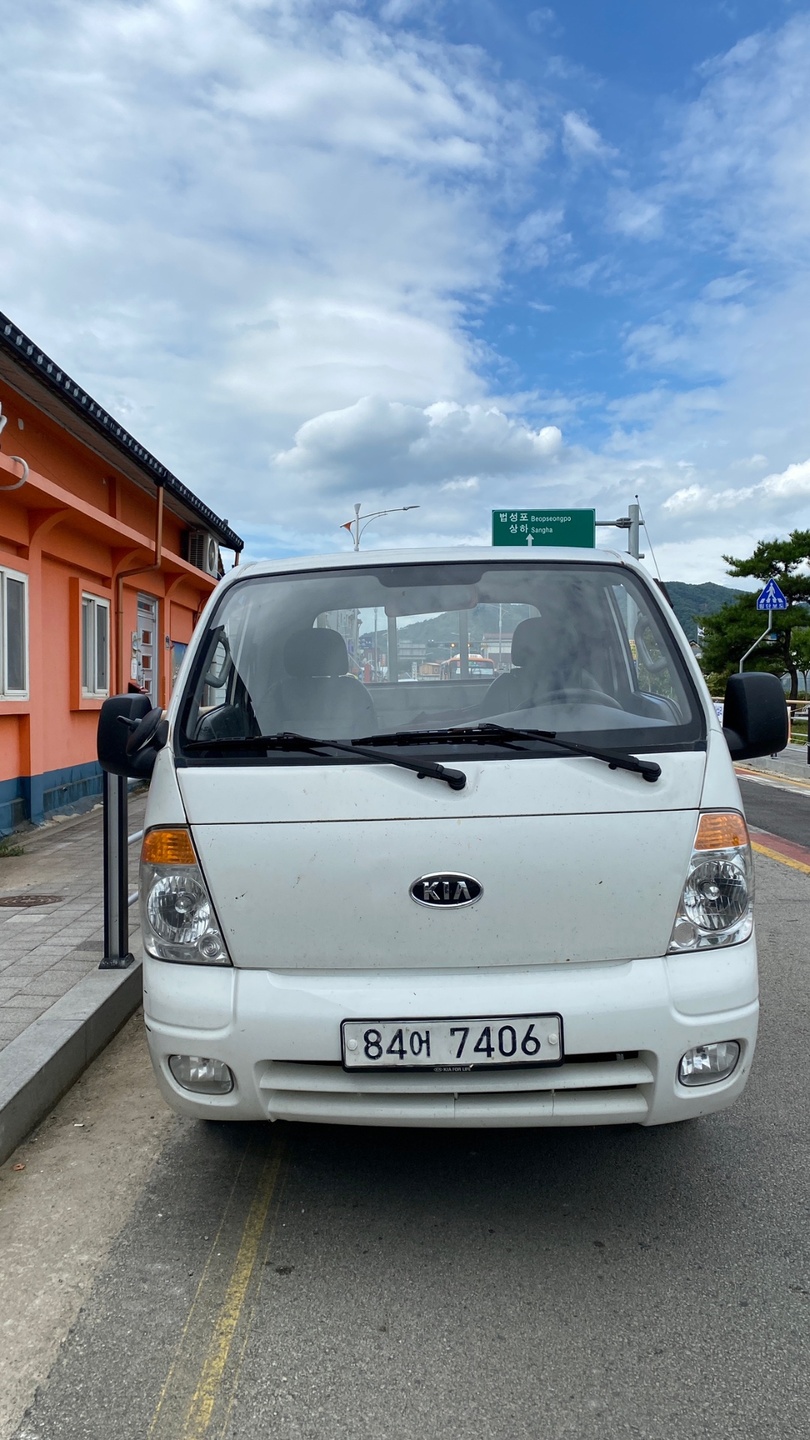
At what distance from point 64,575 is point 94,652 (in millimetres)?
1583

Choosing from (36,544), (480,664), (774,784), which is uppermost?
(36,544)

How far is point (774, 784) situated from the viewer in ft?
57.3

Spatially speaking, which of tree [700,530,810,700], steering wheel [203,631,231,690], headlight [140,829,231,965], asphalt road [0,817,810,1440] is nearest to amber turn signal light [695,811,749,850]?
asphalt road [0,817,810,1440]

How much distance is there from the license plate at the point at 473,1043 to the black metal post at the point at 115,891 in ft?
9.00

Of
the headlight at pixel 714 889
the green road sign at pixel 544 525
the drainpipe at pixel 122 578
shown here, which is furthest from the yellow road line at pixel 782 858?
the green road sign at pixel 544 525

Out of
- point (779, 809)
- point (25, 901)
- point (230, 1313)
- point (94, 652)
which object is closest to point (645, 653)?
point (230, 1313)

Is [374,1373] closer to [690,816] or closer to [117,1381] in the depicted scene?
[117,1381]

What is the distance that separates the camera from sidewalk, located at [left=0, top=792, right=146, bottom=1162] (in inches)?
143

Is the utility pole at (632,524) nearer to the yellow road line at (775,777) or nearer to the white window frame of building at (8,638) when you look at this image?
the yellow road line at (775,777)

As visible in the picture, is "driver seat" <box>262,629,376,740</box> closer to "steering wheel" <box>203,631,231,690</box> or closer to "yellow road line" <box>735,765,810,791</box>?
"steering wheel" <box>203,631,231,690</box>

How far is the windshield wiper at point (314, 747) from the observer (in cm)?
263

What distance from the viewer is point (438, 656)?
3.50m

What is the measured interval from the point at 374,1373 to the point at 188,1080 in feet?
2.75

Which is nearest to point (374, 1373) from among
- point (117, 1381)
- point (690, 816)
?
point (117, 1381)
